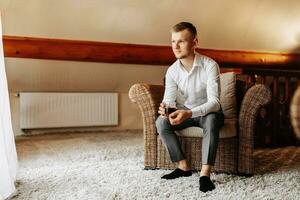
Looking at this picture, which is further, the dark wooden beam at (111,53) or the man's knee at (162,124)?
the dark wooden beam at (111,53)

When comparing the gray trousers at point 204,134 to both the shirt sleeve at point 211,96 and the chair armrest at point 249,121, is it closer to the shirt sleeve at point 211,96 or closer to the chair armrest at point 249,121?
the shirt sleeve at point 211,96

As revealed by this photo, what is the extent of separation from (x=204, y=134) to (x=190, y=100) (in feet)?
0.88

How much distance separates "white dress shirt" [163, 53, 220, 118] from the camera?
196cm

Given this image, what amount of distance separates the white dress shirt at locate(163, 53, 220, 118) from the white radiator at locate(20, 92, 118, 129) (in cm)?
223

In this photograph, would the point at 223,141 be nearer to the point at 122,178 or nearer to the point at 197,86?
the point at 197,86

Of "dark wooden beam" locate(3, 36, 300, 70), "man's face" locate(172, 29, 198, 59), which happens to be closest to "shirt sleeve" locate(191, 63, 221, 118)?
"man's face" locate(172, 29, 198, 59)

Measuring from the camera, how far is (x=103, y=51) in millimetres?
3895

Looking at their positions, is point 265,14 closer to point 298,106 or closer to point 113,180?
point 298,106

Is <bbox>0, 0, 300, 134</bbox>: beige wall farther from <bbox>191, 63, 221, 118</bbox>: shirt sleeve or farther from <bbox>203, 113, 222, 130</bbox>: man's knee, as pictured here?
<bbox>203, 113, 222, 130</bbox>: man's knee

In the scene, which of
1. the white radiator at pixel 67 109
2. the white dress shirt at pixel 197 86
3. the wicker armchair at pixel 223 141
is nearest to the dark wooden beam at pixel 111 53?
the white radiator at pixel 67 109

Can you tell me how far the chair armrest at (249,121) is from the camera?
207 centimetres

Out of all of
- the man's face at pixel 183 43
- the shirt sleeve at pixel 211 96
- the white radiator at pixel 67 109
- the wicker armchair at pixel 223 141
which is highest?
the man's face at pixel 183 43

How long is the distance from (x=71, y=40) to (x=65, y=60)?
0.90 feet

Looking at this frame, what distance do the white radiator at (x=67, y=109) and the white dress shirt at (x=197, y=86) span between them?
2.23 meters
